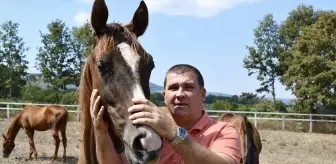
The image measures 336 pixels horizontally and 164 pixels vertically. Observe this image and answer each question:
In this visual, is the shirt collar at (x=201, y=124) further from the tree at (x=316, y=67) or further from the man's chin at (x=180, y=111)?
the tree at (x=316, y=67)

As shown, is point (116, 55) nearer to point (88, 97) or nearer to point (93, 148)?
point (88, 97)

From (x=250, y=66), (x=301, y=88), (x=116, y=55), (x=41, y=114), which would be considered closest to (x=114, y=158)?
(x=116, y=55)

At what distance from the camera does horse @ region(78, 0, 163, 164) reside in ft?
7.60

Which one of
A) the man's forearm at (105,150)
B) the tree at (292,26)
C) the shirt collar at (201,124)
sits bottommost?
the man's forearm at (105,150)

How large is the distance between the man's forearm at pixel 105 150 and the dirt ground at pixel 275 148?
9.71 meters

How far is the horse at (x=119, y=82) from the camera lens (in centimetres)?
232

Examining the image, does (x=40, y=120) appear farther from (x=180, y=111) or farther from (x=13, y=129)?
(x=180, y=111)

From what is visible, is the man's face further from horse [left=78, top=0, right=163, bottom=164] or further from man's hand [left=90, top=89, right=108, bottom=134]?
man's hand [left=90, top=89, right=108, bottom=134]

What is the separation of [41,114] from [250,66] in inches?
1245

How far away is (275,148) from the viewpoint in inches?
643

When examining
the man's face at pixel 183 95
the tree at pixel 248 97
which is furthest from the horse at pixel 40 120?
the tree at pixel 248 97

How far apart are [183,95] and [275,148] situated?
1441 centimetres

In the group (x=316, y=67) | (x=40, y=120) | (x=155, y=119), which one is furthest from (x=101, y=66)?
(x=316, y=67)

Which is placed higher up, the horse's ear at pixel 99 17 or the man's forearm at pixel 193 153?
the horse's ear at pixel 99 17
